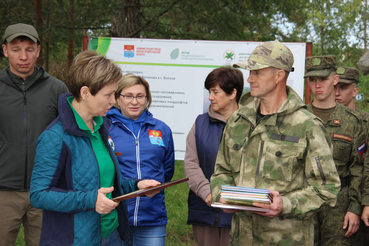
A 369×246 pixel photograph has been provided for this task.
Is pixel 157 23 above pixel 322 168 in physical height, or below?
above

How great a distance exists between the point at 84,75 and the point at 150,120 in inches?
45.1

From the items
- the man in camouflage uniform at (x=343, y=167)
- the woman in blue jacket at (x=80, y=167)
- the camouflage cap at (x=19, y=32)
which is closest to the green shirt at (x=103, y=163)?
the woman in blue jacket at (x=80, y=167)

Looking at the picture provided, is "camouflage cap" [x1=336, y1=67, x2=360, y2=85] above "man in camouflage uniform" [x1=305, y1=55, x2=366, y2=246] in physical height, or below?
above

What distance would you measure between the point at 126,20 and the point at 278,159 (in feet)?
18.6

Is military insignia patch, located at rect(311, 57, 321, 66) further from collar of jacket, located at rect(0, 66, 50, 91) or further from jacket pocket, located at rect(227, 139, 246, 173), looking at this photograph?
collar of jacket, located at rect(0, 66, 50, 91)

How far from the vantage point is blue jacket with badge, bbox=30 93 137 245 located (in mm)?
2037

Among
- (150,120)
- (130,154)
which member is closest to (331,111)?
(150,120)

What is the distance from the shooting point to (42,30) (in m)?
7.56

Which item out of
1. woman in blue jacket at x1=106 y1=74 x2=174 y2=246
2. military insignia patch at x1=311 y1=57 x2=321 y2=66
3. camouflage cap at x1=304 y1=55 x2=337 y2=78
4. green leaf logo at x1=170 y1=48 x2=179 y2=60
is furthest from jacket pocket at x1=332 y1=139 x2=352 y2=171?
green leaf logo at x1=170 y1=48 x2=179 y2=60

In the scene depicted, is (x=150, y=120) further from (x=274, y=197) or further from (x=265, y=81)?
(x=274, y=197)

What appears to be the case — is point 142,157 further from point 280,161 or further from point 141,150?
point 280,161

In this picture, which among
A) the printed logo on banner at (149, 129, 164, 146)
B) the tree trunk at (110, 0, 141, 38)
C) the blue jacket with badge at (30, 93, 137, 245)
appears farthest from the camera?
the tree trunk at (110, 0, 141, 38)

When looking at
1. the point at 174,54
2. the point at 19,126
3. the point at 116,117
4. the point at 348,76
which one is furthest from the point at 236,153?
the point at 174,54

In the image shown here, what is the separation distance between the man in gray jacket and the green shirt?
1.16 metres
